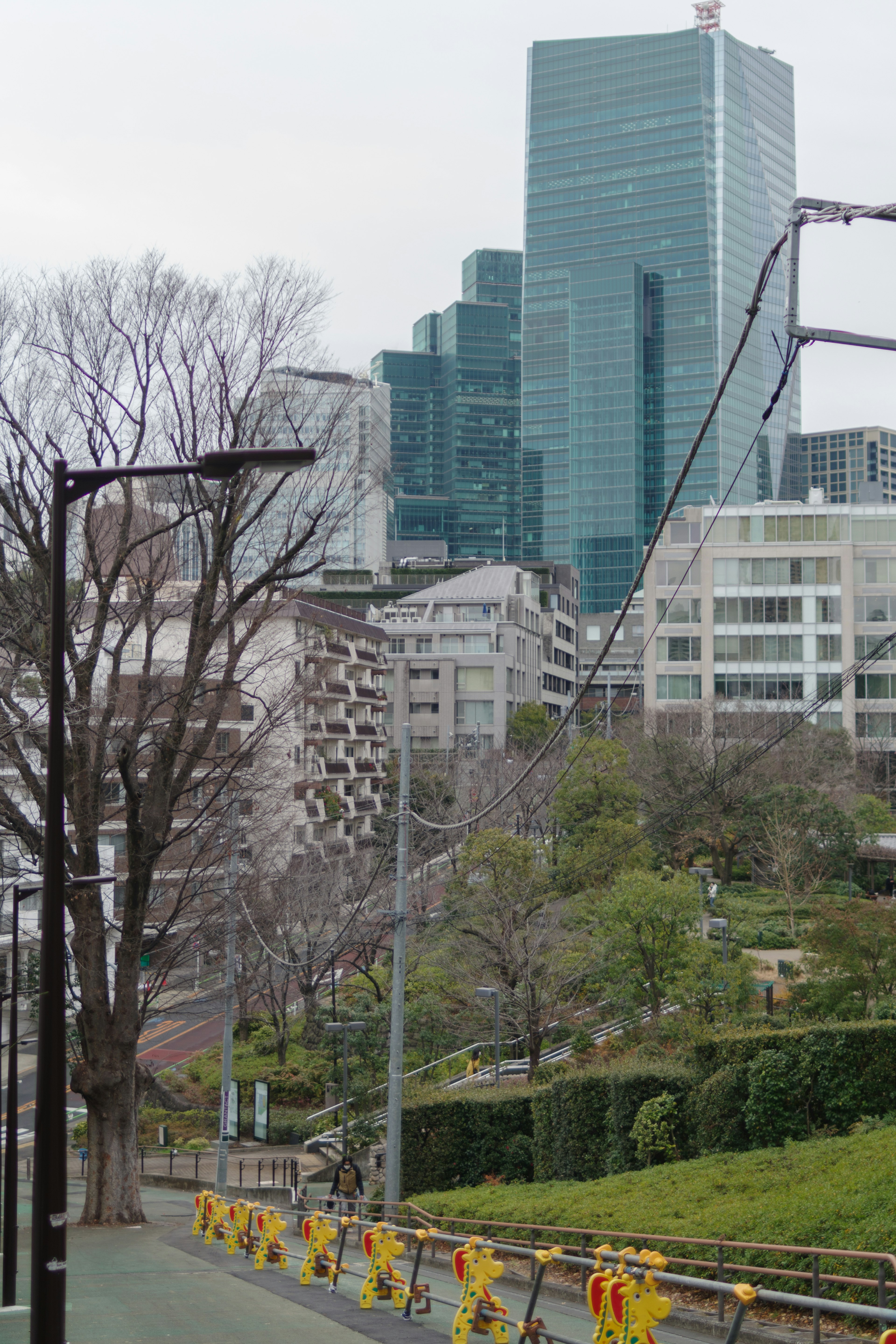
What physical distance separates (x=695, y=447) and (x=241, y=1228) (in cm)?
1312

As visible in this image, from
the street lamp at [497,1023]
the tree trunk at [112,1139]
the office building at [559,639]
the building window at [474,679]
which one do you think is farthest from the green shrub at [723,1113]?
the office building at [559,639]

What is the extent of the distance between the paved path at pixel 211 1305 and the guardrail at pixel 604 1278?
31 centimetres

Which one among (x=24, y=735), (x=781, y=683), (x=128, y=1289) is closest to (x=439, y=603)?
(x=781, y=683)

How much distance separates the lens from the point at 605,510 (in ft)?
621

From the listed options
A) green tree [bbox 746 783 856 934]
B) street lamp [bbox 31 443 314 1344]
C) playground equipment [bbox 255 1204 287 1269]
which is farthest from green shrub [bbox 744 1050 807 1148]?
green tree [bbox 746 783 856 934]

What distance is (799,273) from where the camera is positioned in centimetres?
920

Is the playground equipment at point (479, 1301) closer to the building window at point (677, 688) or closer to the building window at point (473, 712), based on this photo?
the building window at point (677, 688)

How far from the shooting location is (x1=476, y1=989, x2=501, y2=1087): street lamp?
27688 millimetres

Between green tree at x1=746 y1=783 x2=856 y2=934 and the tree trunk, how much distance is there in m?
29.0

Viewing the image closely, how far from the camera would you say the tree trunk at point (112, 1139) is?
1894 cm

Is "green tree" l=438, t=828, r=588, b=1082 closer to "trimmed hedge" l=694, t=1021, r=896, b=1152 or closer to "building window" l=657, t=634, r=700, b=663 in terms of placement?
"trimmed hedge" l=694, t=1021, r=896, b=1152

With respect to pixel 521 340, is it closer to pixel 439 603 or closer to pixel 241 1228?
pixel 439 603

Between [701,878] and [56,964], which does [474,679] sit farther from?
[56,964]

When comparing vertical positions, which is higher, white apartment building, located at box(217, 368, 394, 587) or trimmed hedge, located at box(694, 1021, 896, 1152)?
white apartment building, located at box(217, 368, 394, 587)
